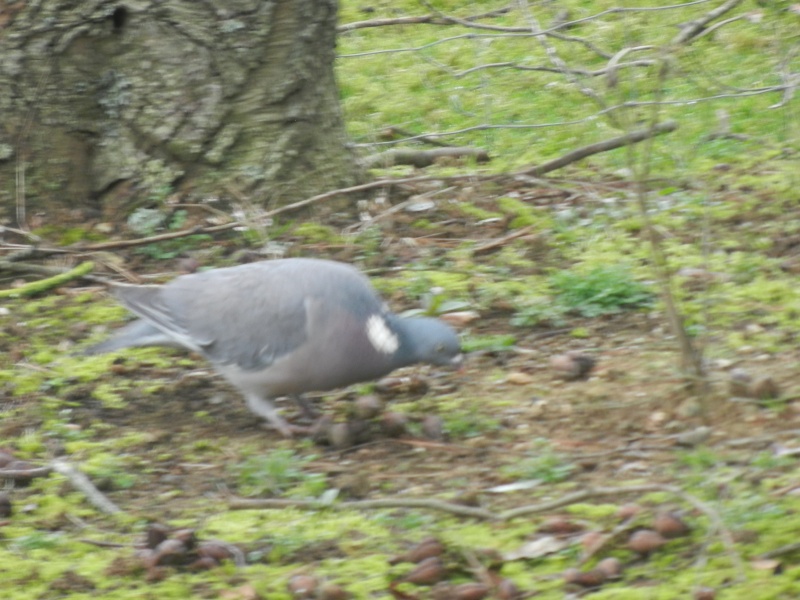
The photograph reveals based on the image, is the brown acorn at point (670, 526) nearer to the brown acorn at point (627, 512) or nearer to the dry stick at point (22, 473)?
the brown acorn at point (627, 512)

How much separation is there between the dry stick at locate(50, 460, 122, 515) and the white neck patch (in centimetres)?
108

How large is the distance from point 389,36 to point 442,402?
17.4ft

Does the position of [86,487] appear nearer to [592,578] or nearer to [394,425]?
[394,425]

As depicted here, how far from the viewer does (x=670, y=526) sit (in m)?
3.18

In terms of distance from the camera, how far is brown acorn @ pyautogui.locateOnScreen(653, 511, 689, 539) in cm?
318

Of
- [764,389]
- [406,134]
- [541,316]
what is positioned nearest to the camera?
[764,389]

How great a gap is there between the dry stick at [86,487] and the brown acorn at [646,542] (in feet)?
5.54

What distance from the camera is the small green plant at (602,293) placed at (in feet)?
17.4

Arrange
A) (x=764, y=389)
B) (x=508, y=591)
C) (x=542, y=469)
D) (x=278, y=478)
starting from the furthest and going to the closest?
(x=278, y=478)
(x=764, y=389)
(x=542, y=469)
(x=508, y=591)

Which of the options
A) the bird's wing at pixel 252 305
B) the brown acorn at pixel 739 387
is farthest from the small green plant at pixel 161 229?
the brown acorn at pixel 739 387

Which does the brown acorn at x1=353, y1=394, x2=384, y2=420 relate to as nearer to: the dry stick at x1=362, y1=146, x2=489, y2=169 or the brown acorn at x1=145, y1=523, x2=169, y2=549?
the brown acorn at x1=145, y1=523, x2=169, y2=549

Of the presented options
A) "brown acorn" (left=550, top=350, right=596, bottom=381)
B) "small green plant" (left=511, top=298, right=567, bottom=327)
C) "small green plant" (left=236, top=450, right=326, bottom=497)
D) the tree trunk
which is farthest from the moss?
"small green plant" (left=236, top=450, right=326, bottom=497)

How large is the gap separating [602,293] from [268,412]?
1.59 m

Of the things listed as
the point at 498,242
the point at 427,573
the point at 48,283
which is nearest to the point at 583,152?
the point at 498,242
